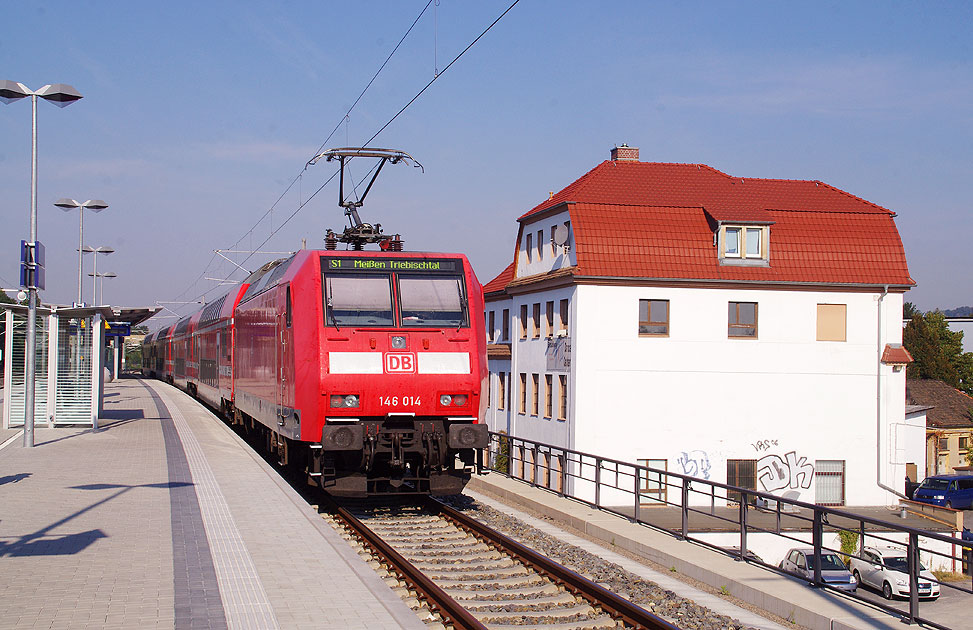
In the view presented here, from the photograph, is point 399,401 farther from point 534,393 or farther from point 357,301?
point 534,393

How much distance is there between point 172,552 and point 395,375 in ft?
14.4

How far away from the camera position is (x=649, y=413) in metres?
38.9

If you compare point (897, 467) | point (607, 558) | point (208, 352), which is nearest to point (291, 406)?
point (607, 558)

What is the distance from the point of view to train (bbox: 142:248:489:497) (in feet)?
43.8

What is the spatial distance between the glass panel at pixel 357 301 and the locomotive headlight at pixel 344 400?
3.17ft

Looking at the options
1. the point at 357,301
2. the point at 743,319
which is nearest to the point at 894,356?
the point at 743,319

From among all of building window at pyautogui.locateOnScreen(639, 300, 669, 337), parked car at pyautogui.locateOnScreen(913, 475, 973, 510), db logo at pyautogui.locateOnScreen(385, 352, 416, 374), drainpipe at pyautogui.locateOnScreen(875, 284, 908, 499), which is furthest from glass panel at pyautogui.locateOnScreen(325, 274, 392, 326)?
parked car at pyautogui.locateOnScreen(913, 475, 973, 510)

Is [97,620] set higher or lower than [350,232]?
lower

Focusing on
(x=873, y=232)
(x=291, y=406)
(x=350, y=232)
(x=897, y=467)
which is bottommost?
(x=897, y=467)

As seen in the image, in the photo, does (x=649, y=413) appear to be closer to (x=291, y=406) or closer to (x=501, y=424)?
(x=501, y=424)

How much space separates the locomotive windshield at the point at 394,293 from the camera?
1368cm

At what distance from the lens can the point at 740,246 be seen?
40.6 m

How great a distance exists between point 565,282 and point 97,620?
1305 inches

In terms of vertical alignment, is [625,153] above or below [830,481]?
above
